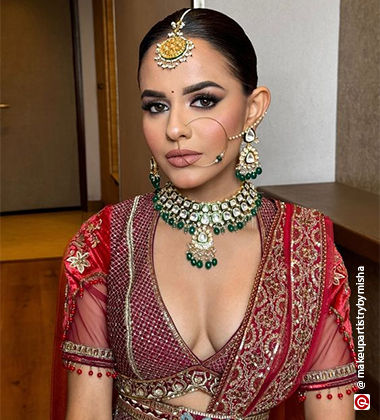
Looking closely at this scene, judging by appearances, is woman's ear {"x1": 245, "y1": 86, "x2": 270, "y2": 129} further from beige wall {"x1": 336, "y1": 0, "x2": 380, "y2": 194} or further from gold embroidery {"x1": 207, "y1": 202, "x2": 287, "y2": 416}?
beige wall {"x1": 336, "y1": 0, "x2": 380, "y2": 194}

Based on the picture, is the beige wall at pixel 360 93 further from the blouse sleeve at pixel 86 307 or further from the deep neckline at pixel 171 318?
the blouse sleeve at pixel 86 307

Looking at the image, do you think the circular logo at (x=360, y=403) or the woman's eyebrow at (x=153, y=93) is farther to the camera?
the circular logo at (x=360, y=403)

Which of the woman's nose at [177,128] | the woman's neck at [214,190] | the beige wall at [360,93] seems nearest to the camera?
the woman's nose at [177,128]

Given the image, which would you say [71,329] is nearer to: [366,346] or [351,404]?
[351,404]

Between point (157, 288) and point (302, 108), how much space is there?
1.33 meters

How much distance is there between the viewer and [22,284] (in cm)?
452

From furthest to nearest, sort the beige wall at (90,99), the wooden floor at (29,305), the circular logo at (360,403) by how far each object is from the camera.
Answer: the beige wall at (90,99) → the wooden floor at (29,305) → the circular logo at (360,403)

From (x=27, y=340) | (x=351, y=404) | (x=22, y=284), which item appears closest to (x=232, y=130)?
(x=351, y=404)

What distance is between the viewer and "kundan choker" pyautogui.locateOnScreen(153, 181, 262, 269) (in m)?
1.23

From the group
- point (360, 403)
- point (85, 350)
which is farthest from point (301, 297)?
point (360, 403)

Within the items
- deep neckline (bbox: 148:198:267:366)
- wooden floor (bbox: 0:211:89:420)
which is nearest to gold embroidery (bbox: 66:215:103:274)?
deep neckline (bbox: 148:198:267:366)

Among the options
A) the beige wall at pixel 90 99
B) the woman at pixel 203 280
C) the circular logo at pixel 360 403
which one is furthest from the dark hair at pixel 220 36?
the beige wall at pixel 90 99

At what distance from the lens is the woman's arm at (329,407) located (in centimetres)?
123

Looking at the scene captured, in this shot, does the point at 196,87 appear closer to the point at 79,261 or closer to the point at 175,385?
the point at 79,261
